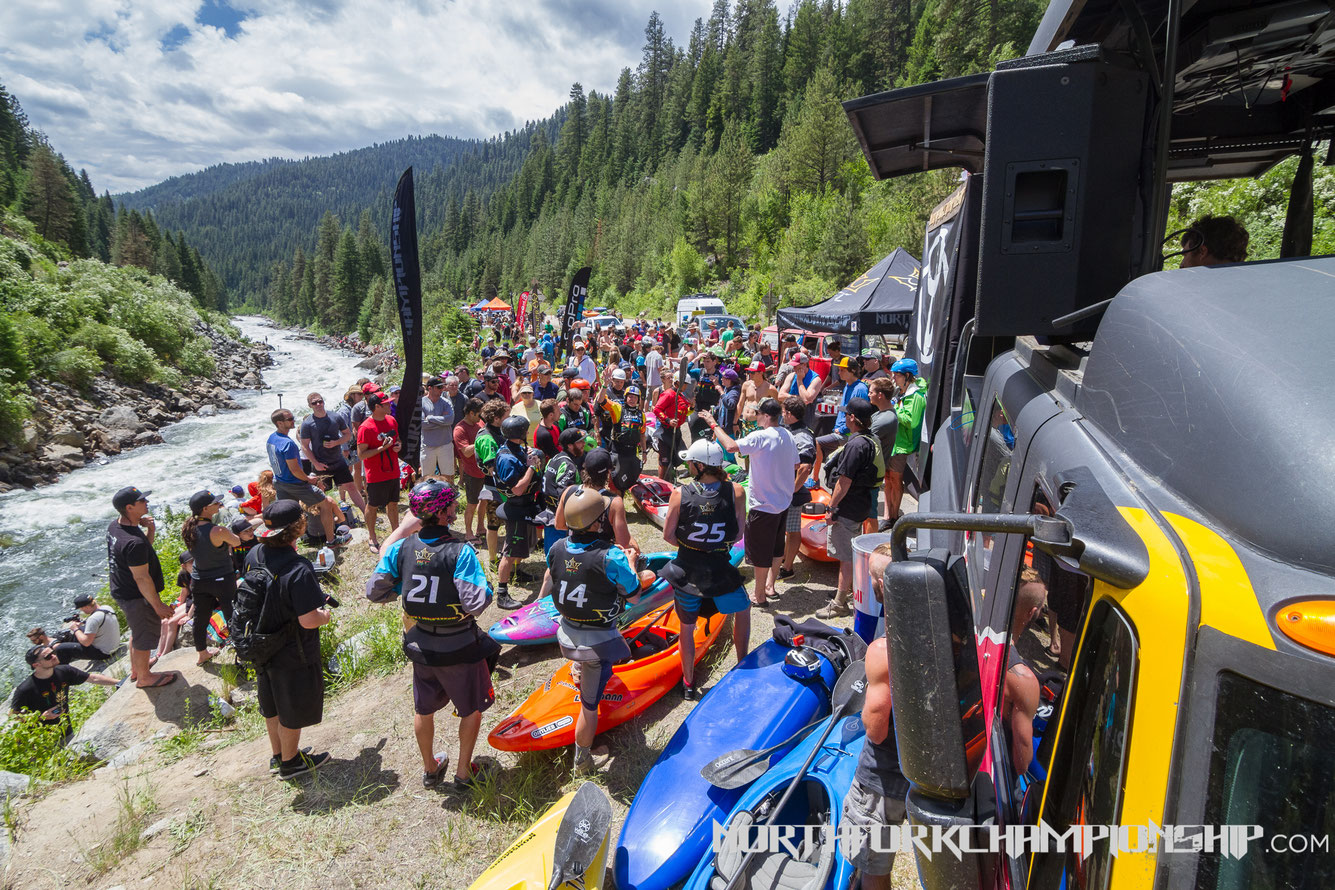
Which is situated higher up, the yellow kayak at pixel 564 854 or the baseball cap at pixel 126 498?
the baseball cap at pixel 126 498

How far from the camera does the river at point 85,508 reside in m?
10.7

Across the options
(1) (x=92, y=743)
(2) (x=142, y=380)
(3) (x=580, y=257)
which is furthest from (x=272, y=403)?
(3) (x=580, y=257)

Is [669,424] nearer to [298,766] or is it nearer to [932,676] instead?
[298,766]

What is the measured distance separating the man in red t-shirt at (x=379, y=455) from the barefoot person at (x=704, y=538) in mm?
4416

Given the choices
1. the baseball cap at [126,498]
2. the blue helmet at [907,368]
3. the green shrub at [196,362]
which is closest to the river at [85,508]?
the baseball cap at [126,498]

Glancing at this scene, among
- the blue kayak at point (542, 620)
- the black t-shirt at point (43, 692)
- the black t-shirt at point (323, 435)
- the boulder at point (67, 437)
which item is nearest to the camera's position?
the blue kayak at point (542, 620)

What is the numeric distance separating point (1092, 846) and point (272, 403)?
37.4m

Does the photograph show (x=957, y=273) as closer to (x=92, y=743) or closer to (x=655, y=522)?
(x=655, y=522)

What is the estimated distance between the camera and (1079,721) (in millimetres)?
1357

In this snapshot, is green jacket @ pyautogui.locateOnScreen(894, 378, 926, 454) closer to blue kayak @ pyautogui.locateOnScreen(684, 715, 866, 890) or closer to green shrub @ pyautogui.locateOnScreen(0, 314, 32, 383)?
blue kayak @ pyautogui.locateOnScreen(684, 715, 866, 890)

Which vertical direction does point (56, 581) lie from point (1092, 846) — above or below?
below

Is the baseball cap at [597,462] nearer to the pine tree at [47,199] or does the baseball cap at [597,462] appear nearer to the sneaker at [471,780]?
the sneaker at [471,780]

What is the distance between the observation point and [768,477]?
18.1 feet

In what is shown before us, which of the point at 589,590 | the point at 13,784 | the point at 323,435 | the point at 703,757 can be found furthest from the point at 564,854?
the point at 323,435
